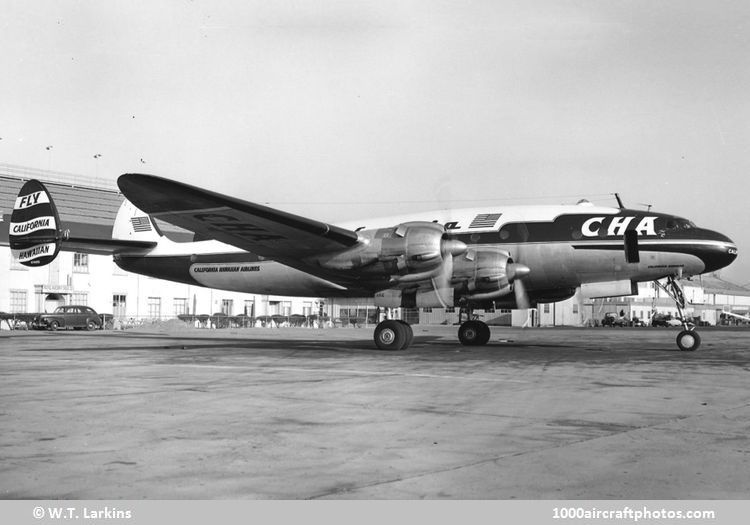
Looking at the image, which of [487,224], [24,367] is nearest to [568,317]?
[487,224]

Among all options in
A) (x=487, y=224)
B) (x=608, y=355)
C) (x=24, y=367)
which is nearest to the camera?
(x=24, y=367)

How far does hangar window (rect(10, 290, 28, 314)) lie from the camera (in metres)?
50.4

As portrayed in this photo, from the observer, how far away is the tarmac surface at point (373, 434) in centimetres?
495

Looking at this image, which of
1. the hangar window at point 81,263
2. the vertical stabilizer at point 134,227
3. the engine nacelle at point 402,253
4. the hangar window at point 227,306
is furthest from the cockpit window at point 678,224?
the hangar window at point 227,306

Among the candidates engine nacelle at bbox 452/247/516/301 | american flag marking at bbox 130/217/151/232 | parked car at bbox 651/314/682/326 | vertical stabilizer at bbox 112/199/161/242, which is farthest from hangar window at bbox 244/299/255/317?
engine nacelle at bbox 452/247/516/301

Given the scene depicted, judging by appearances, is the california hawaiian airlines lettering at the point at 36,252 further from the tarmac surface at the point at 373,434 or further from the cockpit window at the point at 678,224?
the cockpit window at the point at 678,224

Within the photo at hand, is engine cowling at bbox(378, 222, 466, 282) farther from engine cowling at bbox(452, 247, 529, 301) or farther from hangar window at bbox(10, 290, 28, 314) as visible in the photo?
hangar window at bbox(10, 290, 28, 314)

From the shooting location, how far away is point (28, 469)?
210 inches

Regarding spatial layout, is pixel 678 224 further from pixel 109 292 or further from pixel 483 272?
pixel 109 292

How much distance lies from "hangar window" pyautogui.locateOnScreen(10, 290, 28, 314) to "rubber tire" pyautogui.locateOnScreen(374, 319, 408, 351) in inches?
1591

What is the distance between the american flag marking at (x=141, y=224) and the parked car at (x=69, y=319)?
20197 millimetres

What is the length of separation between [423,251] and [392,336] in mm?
2766
